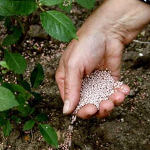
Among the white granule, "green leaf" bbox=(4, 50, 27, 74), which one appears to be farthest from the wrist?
"green leaf" bbox=(4, 50, 27, 74)

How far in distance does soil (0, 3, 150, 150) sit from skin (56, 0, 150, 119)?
0.28 meters

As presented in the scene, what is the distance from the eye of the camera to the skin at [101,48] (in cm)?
→ 126

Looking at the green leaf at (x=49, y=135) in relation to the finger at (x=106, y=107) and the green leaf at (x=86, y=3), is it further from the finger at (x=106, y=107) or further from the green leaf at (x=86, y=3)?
the green leaf at (x=86, y=3)

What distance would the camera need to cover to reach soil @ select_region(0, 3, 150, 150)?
5.07 ft

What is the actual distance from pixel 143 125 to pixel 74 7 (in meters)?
1.10

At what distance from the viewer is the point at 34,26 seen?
2049mm

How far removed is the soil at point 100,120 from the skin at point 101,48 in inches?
11.1

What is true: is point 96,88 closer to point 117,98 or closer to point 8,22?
point 117,98

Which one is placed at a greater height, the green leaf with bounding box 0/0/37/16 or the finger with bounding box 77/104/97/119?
the green leaf with bounding box 0/0/37/16

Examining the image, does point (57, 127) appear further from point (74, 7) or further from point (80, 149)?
point (74, 7)

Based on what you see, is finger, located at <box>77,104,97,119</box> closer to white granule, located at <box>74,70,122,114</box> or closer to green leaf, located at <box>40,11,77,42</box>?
white granule, located at <box>74,70,122,114</box>

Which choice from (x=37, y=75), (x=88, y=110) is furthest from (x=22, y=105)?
(x=88, y=110)

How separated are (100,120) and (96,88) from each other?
0.96 feet

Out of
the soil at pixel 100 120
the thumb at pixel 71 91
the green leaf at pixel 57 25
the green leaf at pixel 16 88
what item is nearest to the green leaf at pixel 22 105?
the green leaf at pixel 16 88
